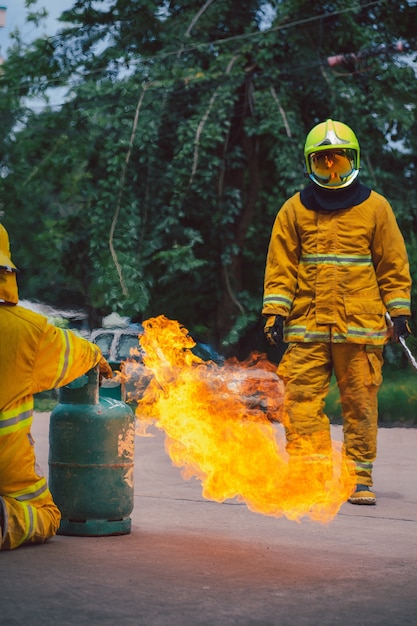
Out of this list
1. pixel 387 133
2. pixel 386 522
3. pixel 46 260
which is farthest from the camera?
pixel 46 260

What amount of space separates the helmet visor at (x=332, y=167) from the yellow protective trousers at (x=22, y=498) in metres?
2.64

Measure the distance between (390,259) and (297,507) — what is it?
5.80ft

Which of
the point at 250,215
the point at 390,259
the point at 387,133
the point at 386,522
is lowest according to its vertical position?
the point at 386,522

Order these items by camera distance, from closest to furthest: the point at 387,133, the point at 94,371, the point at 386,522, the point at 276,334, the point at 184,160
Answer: the point at 94,371, the point at 386,522, the point at 276,334, the point at 184,160, the point at 387,133

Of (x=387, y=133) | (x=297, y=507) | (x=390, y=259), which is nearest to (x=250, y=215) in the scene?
(x=387, y=133)

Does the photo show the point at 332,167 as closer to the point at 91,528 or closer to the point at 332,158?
the point at 332,158

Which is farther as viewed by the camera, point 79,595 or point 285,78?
point 285,78

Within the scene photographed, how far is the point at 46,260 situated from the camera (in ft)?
57.7

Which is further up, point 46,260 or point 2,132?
point 2,132

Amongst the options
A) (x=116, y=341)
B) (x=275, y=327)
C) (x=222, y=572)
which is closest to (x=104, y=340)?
(x=116, y=341)

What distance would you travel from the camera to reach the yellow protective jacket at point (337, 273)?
6.55 m

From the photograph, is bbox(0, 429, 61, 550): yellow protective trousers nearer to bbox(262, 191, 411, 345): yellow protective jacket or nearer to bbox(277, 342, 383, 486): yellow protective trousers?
bbox(277, 342, 383, 486): yellow protective trousers

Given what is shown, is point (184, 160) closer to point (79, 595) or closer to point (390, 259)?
point (390, 259)

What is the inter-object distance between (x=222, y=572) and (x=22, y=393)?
1.23 meters
